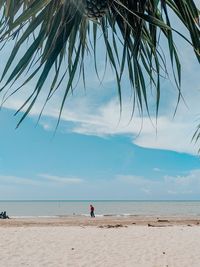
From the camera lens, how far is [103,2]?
1314 millimetres

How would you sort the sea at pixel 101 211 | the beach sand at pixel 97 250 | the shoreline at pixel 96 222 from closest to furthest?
the beach sand at pixel 97 250 → the shoreline at pixel 96 222 → the sea at pixel 101 211

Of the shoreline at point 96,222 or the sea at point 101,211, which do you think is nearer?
the shoreline at point 96,222

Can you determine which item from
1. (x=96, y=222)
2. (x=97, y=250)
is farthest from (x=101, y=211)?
(x=97, y=250)

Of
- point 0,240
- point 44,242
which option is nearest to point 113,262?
point 44,242

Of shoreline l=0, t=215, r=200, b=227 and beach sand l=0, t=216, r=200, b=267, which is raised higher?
shoreline l=0, t=215, r=200, b=227

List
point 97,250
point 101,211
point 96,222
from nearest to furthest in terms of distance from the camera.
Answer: point 97,250
point 96,222
point 101,211

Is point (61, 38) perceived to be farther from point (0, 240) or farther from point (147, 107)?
point (0, 240)

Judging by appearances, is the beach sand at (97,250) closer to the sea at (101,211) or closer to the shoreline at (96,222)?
the shoreline at (96,222)

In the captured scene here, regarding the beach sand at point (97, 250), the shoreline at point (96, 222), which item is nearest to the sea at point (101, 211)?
the shoreline at point (96, 222)

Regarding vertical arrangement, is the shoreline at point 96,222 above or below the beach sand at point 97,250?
above

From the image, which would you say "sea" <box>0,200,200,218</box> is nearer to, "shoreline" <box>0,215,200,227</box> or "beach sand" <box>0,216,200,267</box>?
"shoreline" <box>0,215,200,227</box>

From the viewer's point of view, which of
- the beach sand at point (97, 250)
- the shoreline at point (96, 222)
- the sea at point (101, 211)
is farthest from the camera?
the sea at point (101, 211)

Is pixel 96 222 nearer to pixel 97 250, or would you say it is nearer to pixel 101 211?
pixel 97 250

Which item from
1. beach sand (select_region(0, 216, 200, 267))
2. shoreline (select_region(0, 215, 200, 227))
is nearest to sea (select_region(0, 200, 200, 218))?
shoreline (select_region(0, 215, 200, 227))
